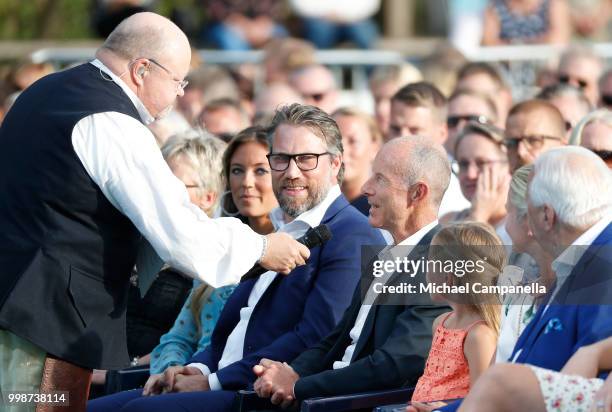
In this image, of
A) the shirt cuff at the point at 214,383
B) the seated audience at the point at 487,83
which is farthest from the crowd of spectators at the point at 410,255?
the seated audience at the point at 487,83

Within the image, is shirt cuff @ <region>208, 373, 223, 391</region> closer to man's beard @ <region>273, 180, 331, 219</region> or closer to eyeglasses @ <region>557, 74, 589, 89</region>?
man's beard @ <region>273, 180, 331, 219</region>

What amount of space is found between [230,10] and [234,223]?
8.47 metres

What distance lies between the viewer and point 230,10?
44.3 ft

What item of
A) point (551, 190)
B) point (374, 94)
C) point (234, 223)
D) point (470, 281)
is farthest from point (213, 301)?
point (374, 94)

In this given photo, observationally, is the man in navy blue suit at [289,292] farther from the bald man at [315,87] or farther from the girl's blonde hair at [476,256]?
the bald man at [315,87]

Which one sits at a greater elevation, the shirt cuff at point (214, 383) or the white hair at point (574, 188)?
the white hair at point (574, 188)

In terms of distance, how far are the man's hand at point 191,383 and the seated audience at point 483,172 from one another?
1985 millimetres

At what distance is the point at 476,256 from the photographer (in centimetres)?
511

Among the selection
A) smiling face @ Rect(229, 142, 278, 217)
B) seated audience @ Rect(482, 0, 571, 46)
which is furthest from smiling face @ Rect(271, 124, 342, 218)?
seated audience @ Rect(482, 0, 571, 46)

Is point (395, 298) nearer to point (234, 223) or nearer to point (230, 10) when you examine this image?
point (234, 223)

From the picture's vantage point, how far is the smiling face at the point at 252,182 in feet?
22.2

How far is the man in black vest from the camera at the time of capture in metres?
5.09

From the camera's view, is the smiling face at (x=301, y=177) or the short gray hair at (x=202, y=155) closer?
the smiling face at (x=301, y=177)

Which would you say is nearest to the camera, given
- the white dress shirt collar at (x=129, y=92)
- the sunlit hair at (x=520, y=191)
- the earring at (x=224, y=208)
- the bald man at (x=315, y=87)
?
the sunlit hair at (x=520, y=191)
